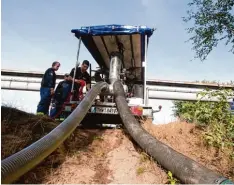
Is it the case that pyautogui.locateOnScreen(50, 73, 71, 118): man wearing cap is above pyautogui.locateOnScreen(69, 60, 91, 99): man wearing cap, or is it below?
below

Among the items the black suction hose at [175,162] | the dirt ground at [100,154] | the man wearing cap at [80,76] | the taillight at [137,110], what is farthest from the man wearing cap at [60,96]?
the black suction hose at [175,162]

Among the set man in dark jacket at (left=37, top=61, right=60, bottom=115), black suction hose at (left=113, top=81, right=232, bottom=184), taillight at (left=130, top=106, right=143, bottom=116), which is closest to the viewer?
black suction hose at (left=113, top=81, right=232, bottom=184)

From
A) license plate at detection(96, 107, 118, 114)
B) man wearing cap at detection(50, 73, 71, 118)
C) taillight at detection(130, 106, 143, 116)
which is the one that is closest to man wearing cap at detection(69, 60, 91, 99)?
man wearing cap at detection(50, 73, 71, 118)

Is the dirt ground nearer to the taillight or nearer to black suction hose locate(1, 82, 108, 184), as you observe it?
black suction hose locate(1, 82, 108, 184)

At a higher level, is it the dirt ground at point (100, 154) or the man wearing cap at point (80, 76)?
the man wearing cap at point (80, 76)

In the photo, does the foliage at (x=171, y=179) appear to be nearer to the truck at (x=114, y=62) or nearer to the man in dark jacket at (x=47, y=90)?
the truck at (x=114, y=62)

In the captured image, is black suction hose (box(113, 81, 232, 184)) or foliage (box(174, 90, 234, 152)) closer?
black suction hose (box(113, 81, 232, 184))

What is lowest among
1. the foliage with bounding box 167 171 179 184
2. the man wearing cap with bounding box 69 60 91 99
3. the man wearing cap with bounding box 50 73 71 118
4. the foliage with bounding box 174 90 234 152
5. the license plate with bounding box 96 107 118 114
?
the foliage with bounding box 167 171 179 184

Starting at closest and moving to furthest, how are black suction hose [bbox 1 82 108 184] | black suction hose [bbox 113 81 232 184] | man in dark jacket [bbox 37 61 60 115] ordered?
black suction hose [bbox 1 82 108 184]
black suction hose [bbox 113 81 232 184]
man in dark jacket [bbox 37 61 60 115]

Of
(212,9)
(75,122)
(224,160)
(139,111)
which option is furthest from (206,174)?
(212,9)

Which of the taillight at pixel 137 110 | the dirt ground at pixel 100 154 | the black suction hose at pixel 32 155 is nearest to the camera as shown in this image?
the black suction hose at pixel 32 155

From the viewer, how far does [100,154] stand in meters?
4.81

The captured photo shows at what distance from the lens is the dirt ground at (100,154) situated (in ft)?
12.4

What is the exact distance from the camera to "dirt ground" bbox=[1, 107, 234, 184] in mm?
3781
